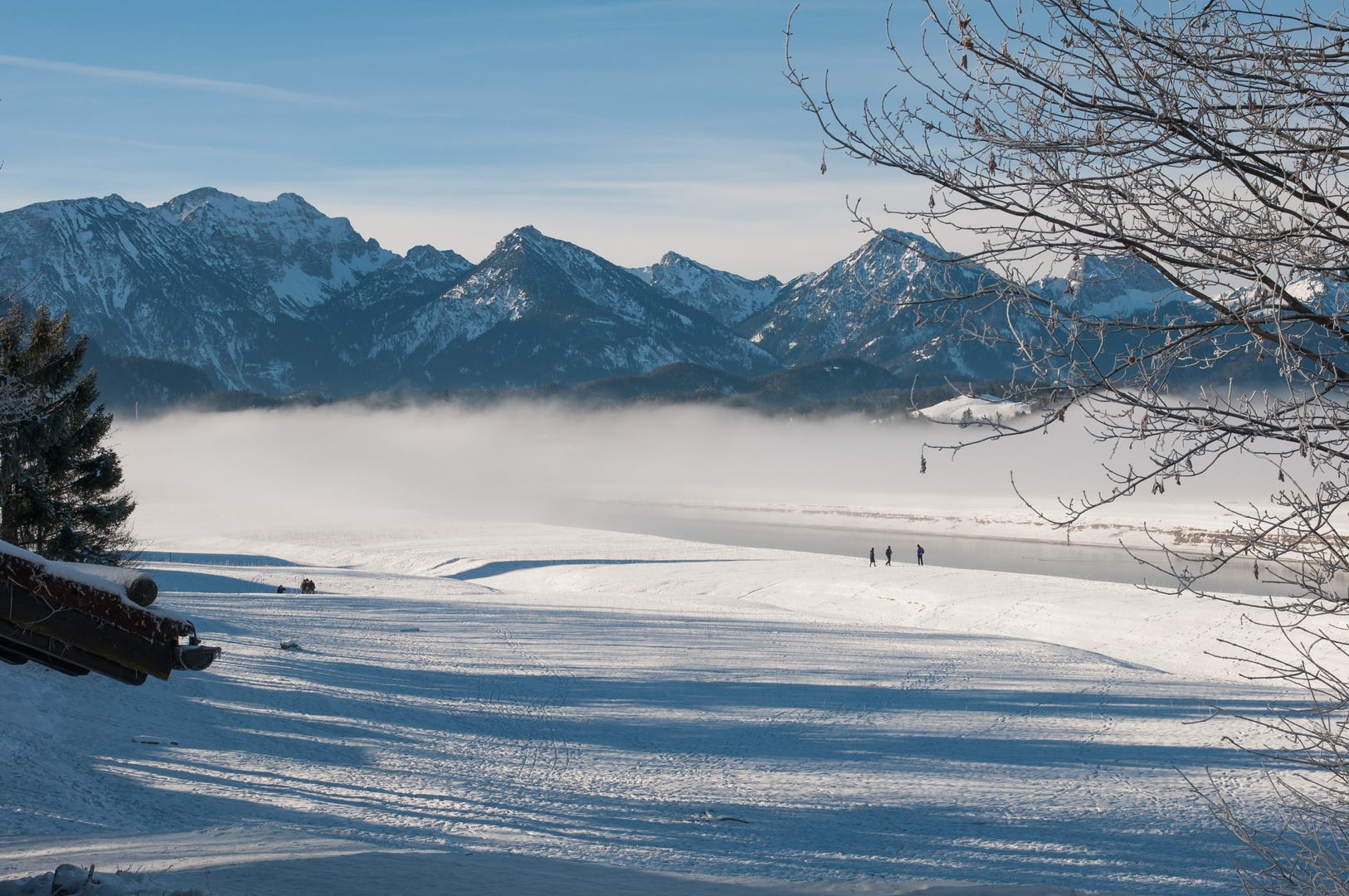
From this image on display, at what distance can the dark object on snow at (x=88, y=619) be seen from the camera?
5.19m

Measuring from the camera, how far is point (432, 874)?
8.20 meters

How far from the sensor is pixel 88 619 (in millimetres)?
5430

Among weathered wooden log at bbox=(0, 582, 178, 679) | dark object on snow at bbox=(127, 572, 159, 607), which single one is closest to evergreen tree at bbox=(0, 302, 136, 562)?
weathered wooden log at bbox=(0, 582, 178, 679)

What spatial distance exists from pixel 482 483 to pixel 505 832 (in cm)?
13966

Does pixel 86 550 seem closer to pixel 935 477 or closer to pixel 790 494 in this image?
pixel 790 494

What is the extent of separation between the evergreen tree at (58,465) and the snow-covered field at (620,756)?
3.07m

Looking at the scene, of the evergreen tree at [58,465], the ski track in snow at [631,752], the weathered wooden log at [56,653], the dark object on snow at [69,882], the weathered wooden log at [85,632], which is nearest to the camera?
the weathered wooden log at [85,632]

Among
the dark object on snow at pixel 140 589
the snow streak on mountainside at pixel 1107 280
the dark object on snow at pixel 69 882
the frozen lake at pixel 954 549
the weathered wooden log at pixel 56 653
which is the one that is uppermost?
the snow streak on mountainside at pixel 1107 280

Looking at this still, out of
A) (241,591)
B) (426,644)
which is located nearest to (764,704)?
(426,644)

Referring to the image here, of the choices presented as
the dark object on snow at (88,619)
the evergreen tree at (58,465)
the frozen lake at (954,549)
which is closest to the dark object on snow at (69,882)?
the dark object on snow at (88,619)

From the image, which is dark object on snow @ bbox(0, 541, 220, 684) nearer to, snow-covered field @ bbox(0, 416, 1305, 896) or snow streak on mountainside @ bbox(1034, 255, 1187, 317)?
snow-covered field @ bbox(0, 416, 1305, 896)

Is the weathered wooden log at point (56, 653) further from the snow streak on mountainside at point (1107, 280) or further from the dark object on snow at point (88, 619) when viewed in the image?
the snow streak on mountainside at point (1107, 280)

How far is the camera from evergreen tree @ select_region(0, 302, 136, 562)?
78.7 ft

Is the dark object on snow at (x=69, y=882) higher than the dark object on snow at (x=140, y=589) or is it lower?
lower
